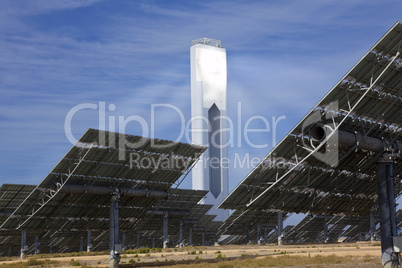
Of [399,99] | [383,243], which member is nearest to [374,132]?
[399,99]

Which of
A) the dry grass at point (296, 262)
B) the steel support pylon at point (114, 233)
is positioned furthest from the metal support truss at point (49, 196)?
the dry grass at point (296, 262)

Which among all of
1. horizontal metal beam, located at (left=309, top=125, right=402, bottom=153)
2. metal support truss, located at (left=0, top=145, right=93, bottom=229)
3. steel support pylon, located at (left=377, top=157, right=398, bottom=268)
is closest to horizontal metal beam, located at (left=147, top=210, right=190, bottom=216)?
metal support truss, located at (left=0, top=145, right=93, bottom=229)

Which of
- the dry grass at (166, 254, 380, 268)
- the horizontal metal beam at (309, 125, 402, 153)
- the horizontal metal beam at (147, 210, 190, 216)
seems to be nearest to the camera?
the horizontal metal beam at (309, 125, 402, 153)

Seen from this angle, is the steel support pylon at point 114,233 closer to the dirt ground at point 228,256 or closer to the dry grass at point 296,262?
the dirt ground at point 228,256

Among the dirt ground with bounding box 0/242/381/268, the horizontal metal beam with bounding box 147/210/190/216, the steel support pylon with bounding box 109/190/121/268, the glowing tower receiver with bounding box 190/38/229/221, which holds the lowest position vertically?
the dirt ground with bounding box 0/242/381/268

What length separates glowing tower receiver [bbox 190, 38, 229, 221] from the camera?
436 ft

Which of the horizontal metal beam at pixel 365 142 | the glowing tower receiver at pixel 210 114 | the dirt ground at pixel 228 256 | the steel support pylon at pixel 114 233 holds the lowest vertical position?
the dirt ground at pixel 228 256

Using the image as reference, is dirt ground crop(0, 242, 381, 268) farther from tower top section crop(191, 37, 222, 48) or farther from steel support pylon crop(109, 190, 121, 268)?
tower top section crop(191, 37, 222, 48)

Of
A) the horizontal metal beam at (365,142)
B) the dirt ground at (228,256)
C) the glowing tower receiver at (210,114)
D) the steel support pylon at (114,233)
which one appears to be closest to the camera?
the horizontal metal beam at (365,142)

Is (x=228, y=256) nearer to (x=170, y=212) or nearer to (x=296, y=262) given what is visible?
(x=296, y=262)

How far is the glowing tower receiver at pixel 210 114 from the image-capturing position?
13275 cm

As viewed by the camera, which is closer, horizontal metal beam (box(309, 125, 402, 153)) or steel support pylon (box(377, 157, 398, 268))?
steel support pylon (box(377, 157, 398, 268))

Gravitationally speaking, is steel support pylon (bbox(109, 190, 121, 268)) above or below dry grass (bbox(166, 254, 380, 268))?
above

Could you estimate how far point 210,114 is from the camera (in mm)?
138125
